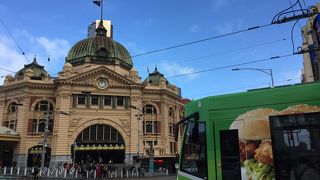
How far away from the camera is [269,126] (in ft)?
26.8

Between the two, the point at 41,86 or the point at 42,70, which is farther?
the point at 42,70

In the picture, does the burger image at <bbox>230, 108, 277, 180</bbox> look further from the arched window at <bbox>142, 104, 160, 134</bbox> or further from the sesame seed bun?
the arched window at <bbox>142, 104, 160, 134</bbox>

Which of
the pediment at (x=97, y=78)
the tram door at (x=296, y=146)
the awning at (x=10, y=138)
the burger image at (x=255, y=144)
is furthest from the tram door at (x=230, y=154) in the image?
the awning at (x=10, y=138)

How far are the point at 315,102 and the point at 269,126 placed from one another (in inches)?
45.5

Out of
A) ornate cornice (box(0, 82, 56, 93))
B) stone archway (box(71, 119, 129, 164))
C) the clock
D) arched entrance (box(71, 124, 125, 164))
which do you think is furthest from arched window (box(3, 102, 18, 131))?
the clock

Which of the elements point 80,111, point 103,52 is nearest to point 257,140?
point 80,111

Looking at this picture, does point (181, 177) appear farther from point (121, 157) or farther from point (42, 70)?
point (42, 70)

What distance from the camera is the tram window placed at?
8781 millimetres

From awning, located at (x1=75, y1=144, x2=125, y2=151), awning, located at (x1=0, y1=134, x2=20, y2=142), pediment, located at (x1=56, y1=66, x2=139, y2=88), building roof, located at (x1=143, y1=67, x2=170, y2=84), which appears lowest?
awning, located at (x1=75, y1=144, x2=125, y2=151)

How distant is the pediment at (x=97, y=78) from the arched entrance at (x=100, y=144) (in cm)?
704

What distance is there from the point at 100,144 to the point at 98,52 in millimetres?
17581

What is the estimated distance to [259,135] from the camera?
820 centimetres

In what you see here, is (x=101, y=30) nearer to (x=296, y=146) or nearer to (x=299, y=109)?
(x=299, y=109)

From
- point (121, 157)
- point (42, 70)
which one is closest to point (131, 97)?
point (121, 157)
